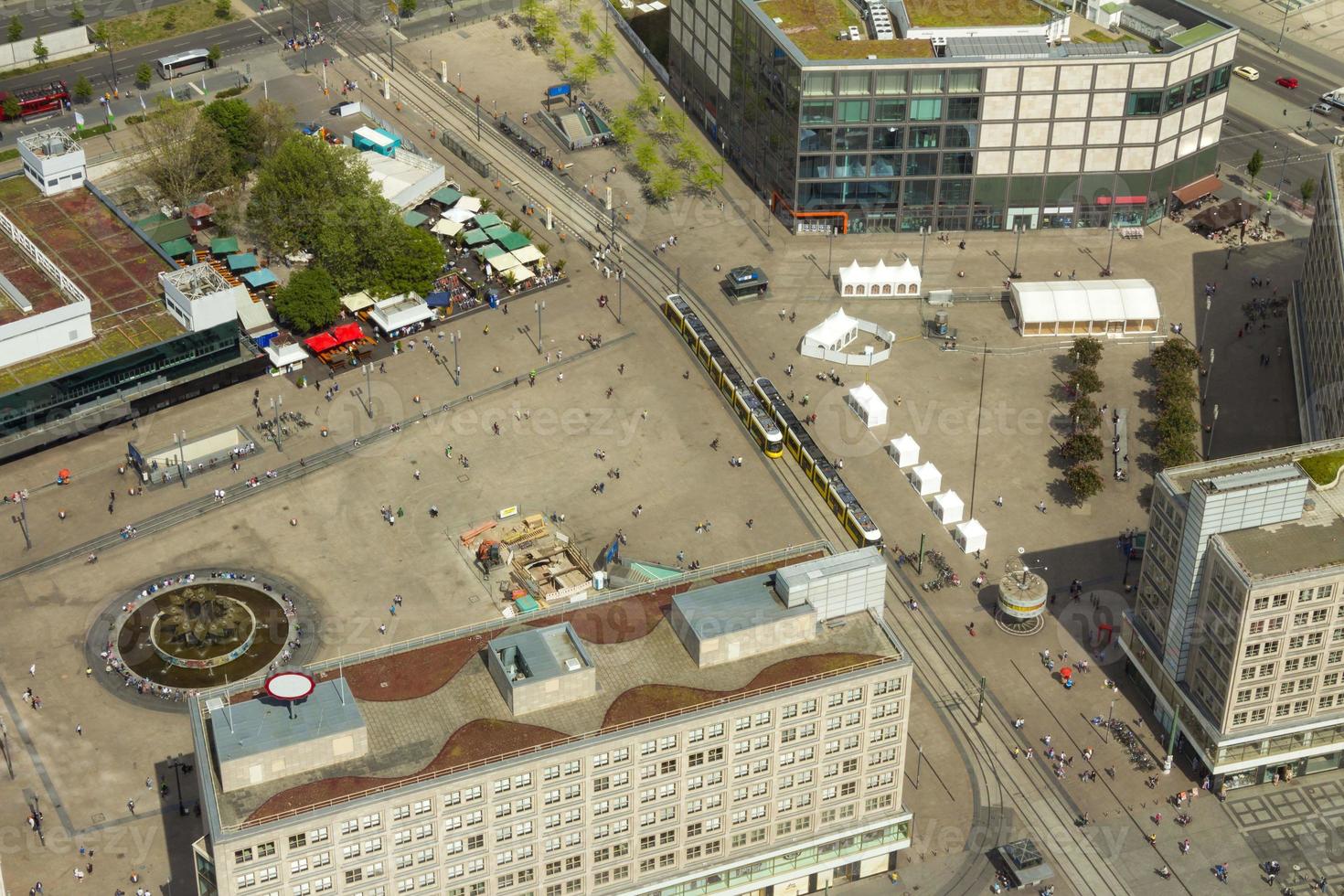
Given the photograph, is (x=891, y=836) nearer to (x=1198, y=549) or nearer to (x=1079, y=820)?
(x=1079, y=820)

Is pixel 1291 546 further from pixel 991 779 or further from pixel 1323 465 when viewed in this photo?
pixel 991 779

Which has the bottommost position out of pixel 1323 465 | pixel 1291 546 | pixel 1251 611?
pixel 1251 611

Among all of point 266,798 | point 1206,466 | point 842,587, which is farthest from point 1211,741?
point 266,798

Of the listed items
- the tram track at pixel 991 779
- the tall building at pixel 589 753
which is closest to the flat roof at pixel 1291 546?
the tram track at pixel 991 779

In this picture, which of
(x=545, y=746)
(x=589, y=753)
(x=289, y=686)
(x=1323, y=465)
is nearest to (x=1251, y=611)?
(x=1323, y=465)

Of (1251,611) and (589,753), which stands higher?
(589,753)

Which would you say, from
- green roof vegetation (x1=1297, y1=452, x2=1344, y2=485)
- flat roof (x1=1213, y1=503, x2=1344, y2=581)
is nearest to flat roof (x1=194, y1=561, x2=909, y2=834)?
flat roof (x1=1213, y1=503, x2=1344, y2=581)
